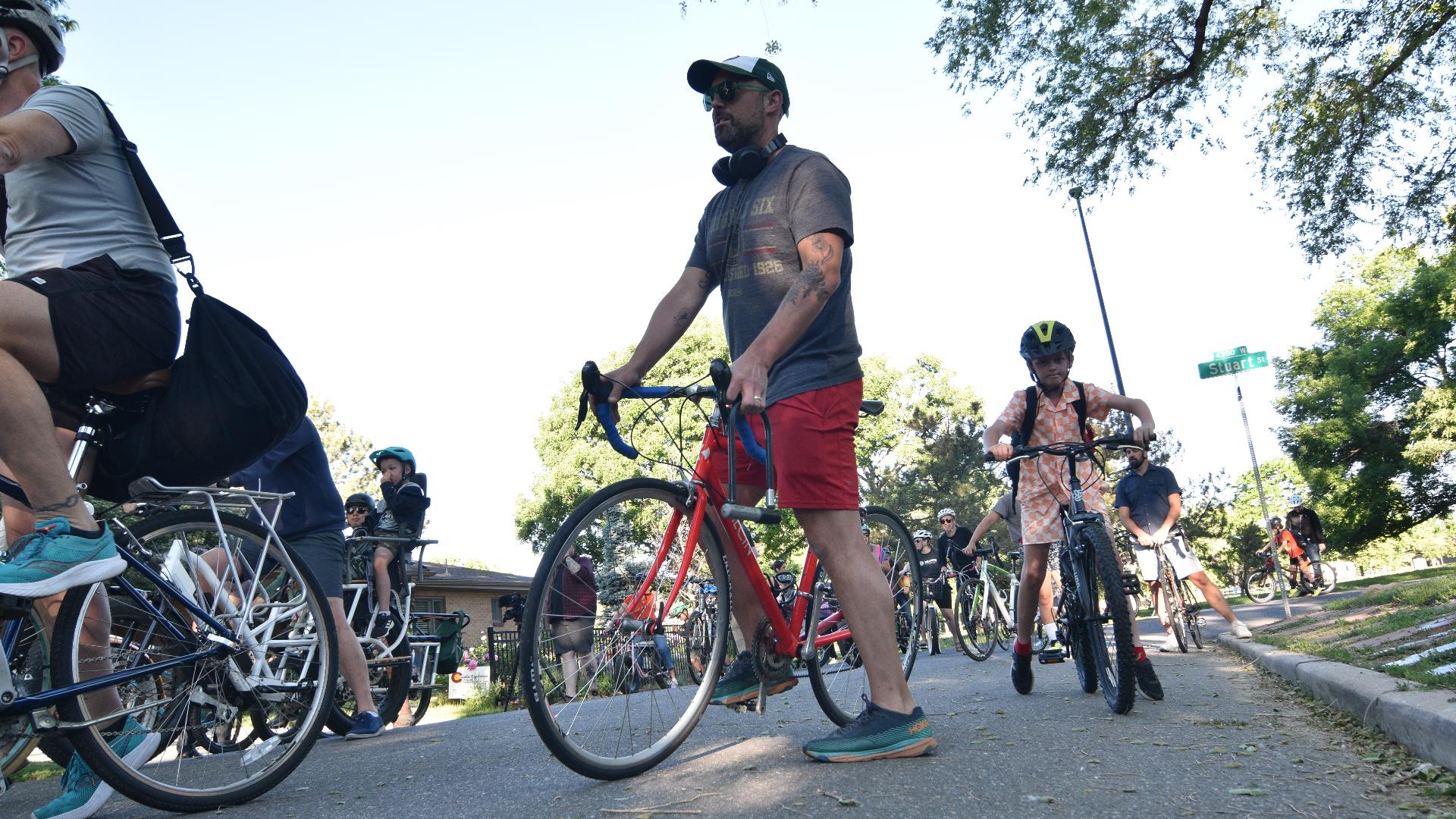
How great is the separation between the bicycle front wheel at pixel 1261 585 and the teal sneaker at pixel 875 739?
2271cm

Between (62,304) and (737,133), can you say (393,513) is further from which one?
(62,304)

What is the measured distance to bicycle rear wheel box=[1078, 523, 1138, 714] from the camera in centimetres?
430

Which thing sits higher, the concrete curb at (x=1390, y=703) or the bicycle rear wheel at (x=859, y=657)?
the bicycle rear wheel at (x=859, y=657)

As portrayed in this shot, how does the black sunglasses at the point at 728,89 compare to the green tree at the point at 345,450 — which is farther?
the green tree at the point at 345,450

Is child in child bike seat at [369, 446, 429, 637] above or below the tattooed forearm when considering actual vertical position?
above

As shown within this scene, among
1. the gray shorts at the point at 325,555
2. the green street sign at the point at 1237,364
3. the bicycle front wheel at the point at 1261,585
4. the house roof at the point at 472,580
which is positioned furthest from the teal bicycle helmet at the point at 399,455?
the house roof at the point at 472,580

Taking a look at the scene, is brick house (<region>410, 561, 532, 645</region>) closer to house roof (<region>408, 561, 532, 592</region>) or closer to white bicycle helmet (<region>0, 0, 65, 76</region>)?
house roof (<region>408, 561, 532, 592</region>)

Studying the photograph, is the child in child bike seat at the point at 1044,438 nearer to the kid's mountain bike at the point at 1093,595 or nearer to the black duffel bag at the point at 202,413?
the kid's mountain bike at the point at 1093,595

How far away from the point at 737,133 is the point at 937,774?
7.32ft

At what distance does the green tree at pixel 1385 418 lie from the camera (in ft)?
125

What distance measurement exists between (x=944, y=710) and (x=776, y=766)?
1.81 m

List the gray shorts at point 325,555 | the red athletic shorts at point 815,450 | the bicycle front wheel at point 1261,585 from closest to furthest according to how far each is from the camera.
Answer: the red athletic shorts at point 815,450 → the gray shorts at point 325,555 → the bicycle front wheel at point 1261,585

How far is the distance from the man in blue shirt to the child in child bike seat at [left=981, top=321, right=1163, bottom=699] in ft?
14.1

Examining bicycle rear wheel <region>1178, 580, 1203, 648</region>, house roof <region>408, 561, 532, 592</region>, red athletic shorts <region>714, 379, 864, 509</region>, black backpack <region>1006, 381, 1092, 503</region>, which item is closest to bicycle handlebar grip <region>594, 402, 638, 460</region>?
red athletic shorts <region>714, 379, 864, 509</region>
